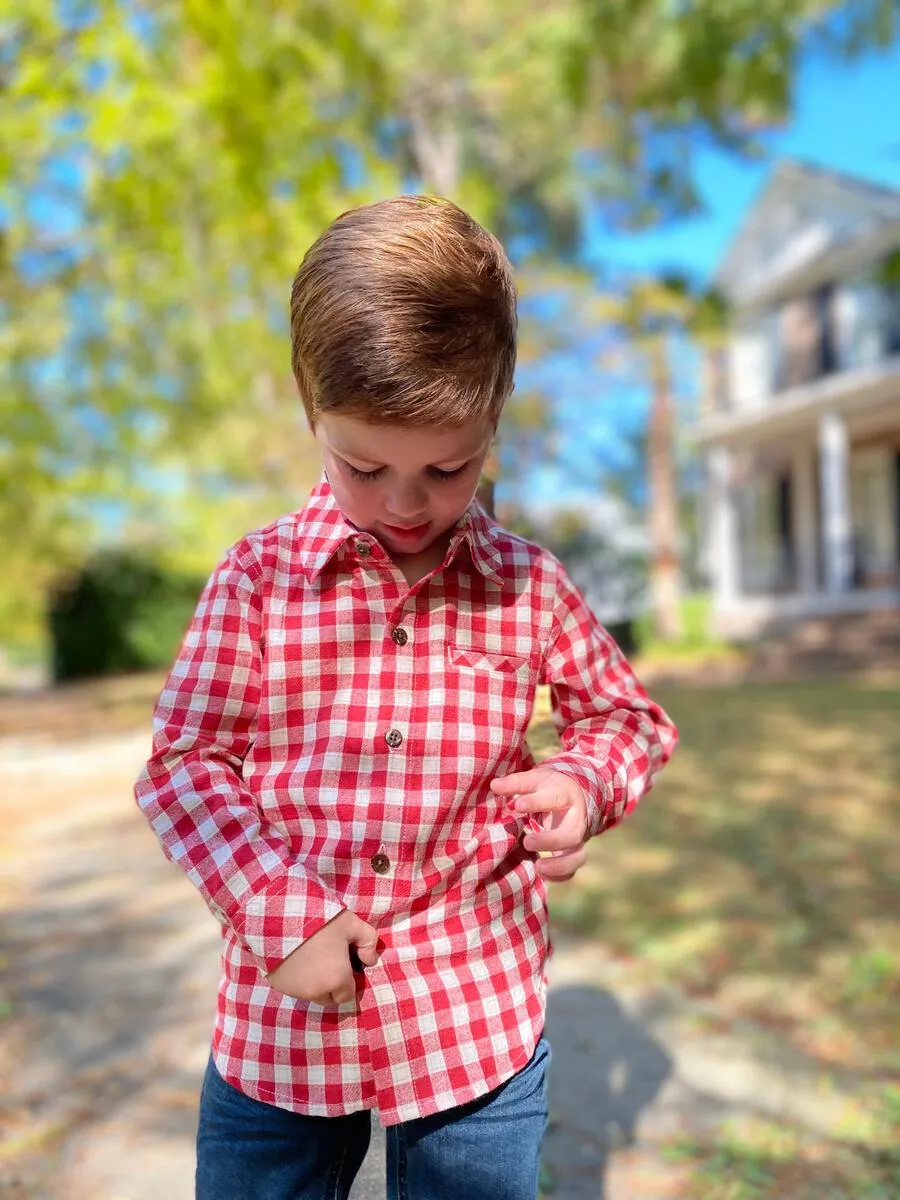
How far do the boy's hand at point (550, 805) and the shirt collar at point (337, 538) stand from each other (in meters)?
0.28

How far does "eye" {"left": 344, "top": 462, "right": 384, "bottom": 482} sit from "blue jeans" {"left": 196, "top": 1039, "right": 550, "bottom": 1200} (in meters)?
0.73

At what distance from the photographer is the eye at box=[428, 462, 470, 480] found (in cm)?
123

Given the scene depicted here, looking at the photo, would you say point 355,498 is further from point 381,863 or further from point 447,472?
point 381,863

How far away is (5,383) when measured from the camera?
922 centimetres

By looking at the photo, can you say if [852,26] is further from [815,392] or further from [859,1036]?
[815,392]

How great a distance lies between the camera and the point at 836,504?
14.8 m

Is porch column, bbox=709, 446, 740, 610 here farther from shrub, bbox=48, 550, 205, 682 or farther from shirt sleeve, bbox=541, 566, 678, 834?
shirt sleeve, bbox=541, 566, 678, 834

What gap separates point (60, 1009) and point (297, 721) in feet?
7.25

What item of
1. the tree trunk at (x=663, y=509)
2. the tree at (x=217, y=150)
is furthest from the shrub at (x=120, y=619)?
the tree trunk at (x=663, y=509)

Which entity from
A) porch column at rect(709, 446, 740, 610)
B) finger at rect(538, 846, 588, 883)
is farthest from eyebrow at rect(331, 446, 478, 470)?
porch column at rect(709, 446, 740, 610)

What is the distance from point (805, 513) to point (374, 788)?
16639 mm

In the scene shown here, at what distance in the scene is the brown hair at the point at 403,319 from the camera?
1.14 meters

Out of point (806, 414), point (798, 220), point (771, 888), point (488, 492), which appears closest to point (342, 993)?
point (488, 492)

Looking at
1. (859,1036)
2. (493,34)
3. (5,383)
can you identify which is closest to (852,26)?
(859,1036)
